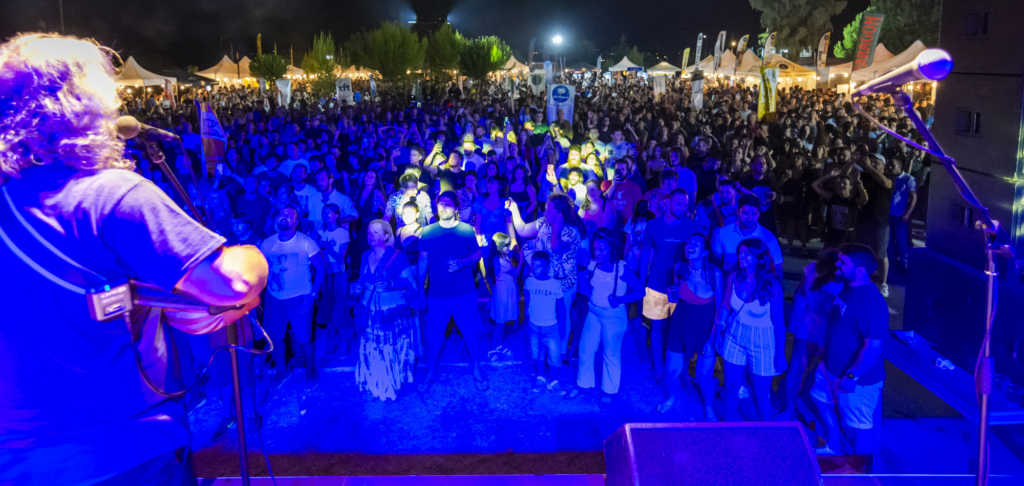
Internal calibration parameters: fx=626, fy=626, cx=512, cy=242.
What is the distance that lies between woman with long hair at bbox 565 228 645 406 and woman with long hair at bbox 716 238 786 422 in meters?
0.71

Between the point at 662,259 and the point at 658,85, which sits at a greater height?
the point at 658,85

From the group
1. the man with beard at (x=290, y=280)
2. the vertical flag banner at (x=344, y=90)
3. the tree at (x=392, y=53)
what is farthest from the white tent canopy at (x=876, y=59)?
the tree at (x=392, y=53)

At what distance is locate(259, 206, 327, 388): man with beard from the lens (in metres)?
4.85

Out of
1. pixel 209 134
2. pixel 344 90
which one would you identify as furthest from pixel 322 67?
pixel 209 134

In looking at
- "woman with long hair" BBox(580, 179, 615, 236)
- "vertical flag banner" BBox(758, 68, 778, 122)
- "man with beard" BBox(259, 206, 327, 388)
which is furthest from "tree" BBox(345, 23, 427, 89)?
"man with beard" BBox(259, 206, 327, 388)

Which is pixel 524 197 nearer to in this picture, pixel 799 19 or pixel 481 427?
pixel 481 427

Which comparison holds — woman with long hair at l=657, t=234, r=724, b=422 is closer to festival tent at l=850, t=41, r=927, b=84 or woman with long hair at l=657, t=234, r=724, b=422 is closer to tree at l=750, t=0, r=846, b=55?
festival tent at l=850, t=41, r=927, b=84

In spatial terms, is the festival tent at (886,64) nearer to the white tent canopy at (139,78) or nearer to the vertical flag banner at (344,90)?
the vertical flag banner at (344,90)

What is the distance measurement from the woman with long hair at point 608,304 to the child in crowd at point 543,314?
317 millimetres

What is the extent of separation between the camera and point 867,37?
12.9 m

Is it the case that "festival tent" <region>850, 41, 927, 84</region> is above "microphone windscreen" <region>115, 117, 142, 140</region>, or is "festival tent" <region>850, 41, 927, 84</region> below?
above

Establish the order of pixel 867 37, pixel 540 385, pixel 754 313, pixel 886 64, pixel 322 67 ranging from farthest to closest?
pixel 322 67 < pixel 886 64 < pixel 867 37 < pixel 540 385 < pixel 754 313

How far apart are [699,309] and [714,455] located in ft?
9.15

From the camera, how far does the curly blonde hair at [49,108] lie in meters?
1.11
